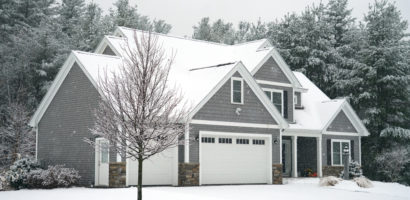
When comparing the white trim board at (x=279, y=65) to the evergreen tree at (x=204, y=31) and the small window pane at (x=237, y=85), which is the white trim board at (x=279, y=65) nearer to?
the small window pane at (x=237, y=85)

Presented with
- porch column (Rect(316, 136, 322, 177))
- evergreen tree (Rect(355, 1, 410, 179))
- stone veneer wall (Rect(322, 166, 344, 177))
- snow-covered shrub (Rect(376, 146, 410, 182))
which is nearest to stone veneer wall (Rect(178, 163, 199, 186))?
porch column (Rect(316, 136, 322, 177))

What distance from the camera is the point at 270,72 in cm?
3098

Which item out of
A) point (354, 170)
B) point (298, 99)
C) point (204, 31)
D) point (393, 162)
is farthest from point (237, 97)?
point (204, 31)

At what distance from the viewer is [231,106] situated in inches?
1024

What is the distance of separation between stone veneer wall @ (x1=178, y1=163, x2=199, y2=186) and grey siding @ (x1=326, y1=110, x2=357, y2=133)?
12194mm

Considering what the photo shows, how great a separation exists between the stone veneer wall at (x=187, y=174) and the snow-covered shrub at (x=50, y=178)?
14.6 feet

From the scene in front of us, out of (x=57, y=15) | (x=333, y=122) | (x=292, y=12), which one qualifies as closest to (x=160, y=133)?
(x=333, y=122)

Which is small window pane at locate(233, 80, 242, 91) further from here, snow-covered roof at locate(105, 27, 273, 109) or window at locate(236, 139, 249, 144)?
window at locate(236, 139, 249, 144)

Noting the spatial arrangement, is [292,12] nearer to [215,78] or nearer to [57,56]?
[57,56]

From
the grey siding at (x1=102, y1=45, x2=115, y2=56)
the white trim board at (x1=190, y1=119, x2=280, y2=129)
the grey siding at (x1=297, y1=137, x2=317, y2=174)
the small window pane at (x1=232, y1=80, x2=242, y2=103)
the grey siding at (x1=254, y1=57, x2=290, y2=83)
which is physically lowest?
the grey siding at (x1=297, y1=137, x2=317, y2=174)

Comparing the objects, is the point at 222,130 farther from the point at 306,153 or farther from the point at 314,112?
the point at 314,112

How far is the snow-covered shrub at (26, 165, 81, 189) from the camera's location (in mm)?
22578

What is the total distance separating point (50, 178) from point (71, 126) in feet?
11.3

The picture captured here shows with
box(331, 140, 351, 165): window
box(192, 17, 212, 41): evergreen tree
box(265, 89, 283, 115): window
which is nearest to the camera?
box(265, 89, 283, 115): window
